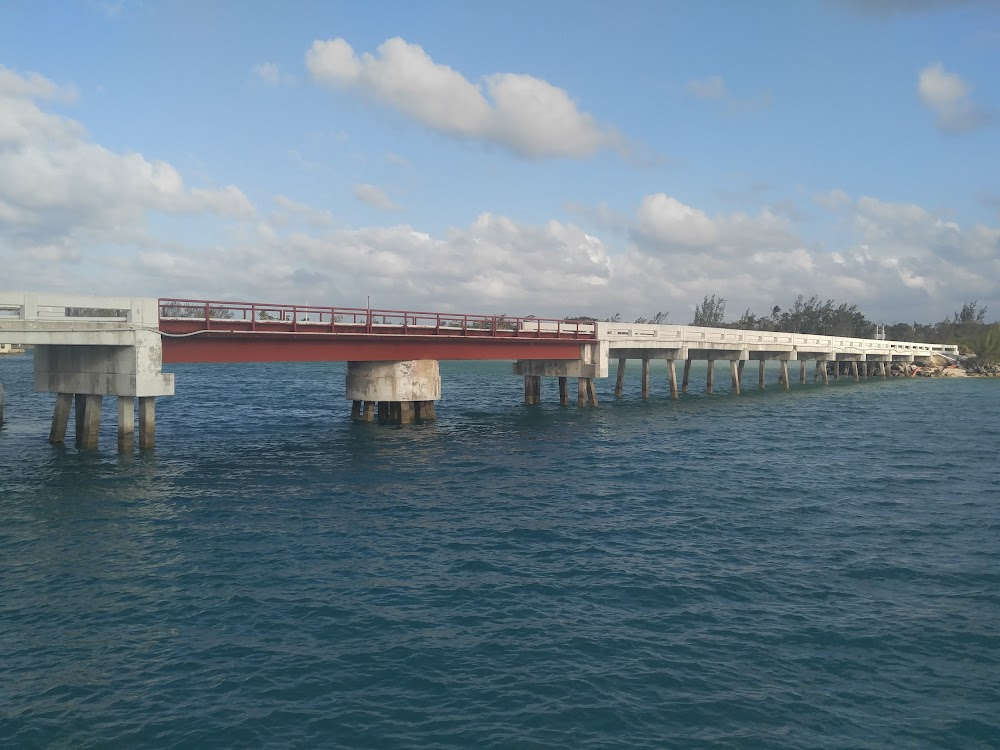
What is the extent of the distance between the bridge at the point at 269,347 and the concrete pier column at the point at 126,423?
0.19 feet

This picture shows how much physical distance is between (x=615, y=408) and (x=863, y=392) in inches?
1520

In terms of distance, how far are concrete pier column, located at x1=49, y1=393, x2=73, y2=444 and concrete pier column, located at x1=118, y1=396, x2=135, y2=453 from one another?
16.7 feet

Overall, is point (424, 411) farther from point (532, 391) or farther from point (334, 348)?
point (532, 391)

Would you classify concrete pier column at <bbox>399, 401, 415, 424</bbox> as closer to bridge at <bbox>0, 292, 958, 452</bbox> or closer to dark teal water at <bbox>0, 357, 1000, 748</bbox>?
bridge at <bbox>0, 292, 958, 452</bbox>

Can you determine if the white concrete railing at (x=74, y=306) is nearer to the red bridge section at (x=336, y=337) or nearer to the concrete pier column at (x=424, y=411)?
the red bridge section at (x=336, y=337)

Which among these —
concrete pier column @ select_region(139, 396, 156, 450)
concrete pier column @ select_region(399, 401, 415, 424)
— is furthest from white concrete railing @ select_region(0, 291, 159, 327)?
concrete pier column @ select_region(399, 401, 415, 424)

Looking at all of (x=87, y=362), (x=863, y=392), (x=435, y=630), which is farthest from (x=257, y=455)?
(x=863, y=392)

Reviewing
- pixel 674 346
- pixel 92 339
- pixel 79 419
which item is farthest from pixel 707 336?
pixel 92 339

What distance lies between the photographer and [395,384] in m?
43.6

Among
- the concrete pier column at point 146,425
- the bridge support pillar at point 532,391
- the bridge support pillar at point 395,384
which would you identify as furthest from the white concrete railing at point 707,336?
the concrete pier column at point 146,425

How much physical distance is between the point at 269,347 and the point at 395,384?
8905 mm

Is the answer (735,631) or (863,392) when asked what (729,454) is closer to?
(735,631)

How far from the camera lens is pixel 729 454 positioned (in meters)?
36.7

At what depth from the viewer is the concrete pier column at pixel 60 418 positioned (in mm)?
35906
